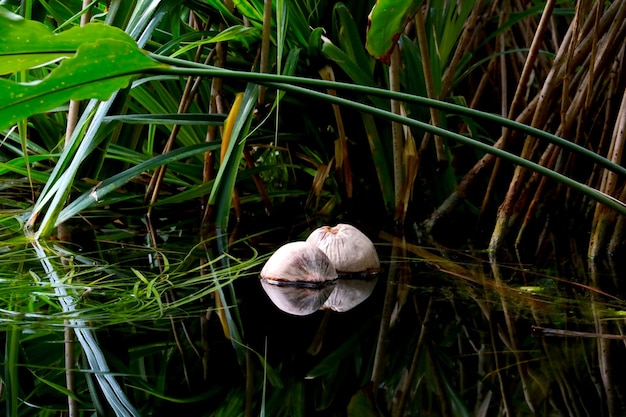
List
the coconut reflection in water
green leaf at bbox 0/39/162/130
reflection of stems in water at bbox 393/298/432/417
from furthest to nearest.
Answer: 1. the coconut reflection in water
2. green leaf at bbox 0/39/162/130
3. reflection of stems in water at bbox 393/298/432/417

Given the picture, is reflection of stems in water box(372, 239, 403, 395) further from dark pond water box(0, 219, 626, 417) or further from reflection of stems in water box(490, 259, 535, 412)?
reflection of stems in water box(490, 259, 535, 412)

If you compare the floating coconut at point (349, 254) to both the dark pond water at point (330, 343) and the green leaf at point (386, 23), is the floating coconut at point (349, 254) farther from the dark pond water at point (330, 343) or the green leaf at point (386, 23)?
the green leaf at point (386, 23)

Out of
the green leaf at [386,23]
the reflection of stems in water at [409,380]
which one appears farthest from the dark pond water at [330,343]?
the green leaf at [386,23]

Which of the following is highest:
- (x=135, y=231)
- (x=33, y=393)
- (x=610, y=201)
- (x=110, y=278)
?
(x=610, y=201)

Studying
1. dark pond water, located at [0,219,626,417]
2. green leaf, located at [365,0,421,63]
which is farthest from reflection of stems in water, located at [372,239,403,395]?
green leaf, located at [365,0,421,63]

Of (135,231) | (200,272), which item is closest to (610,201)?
(200,272)

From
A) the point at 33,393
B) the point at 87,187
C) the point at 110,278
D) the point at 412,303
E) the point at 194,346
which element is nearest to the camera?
the point at 33,393

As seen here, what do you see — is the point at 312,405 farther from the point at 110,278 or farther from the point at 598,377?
the point at 110,278

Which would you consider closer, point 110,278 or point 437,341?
point 437,341
